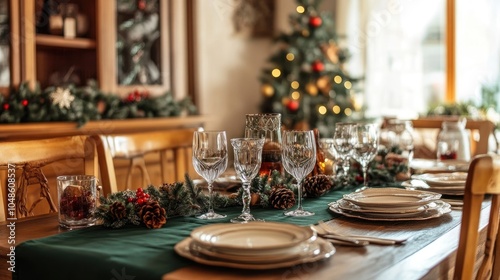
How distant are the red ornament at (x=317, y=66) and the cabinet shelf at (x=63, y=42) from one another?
5.90 feet

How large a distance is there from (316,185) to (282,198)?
0.66 ft

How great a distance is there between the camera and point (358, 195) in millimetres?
1544

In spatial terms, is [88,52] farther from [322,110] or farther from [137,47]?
[322,110]

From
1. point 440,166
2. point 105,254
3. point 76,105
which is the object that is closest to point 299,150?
point 105,254

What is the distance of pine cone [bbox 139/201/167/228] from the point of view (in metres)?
1.30

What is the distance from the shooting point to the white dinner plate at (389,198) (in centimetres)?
142

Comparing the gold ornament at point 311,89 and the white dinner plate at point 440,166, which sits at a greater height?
the gold ornament at point 311,89

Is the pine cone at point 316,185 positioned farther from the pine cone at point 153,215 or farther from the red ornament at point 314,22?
the red ornament at point 314,22

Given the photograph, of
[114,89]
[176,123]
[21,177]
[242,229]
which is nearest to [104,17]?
[114,89]

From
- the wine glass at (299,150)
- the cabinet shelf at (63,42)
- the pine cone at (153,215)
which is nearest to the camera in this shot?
the pine cone at (153,215)

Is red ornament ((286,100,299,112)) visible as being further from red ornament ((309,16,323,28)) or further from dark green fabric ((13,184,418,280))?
dark green fabric ((13,184,418,280))

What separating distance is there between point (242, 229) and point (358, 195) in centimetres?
47

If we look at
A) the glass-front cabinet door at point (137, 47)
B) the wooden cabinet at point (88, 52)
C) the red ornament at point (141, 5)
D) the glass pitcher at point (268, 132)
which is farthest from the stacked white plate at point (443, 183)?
the red ornament at point (141, 5)

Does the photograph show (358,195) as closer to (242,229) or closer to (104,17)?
(242,229)
